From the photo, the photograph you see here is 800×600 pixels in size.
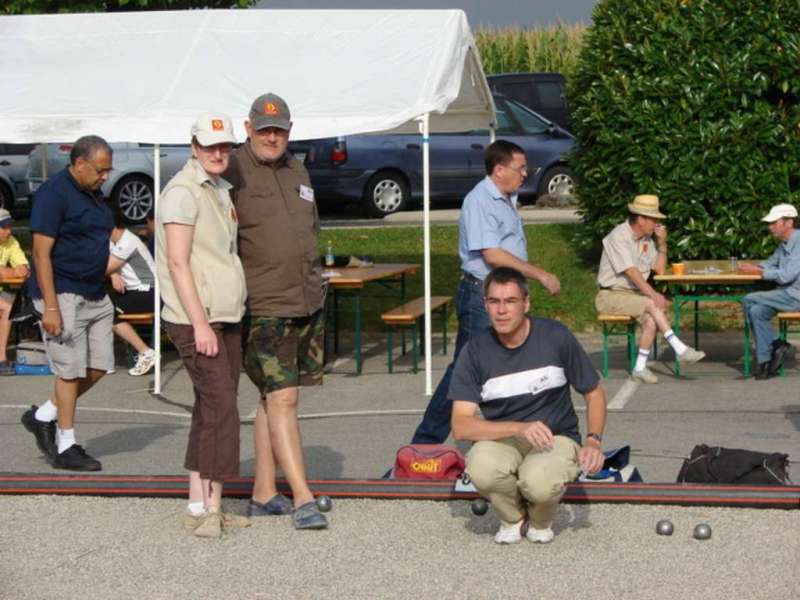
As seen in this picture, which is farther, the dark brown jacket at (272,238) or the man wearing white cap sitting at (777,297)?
the man wearing white cap sitting at (777,297)

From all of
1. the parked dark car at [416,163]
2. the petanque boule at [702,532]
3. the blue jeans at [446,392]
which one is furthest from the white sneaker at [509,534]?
the parked dark car at [416,163]

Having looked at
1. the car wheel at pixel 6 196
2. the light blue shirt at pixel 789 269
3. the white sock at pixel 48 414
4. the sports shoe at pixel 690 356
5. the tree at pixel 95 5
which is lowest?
the sports shoe at pixel 690 356

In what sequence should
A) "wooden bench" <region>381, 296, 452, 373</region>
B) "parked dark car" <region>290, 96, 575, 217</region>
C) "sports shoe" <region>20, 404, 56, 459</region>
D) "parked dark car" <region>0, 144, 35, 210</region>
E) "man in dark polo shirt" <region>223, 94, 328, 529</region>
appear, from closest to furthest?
"man in dark polo shirt" <region>223, 94, 328, 529</region> → "sports shoe" <region>20, 404, 56, 459</region> → "wooden bench" <region>381, 296, 452, 373</region> → "parked dark car" <region>290, 96, 575, 217</region> → "parked dark car" <region>0, 144, 35, 210</region>

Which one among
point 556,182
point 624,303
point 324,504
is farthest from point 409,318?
point 556,182

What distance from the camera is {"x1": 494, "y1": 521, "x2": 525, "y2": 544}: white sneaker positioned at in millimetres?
7164

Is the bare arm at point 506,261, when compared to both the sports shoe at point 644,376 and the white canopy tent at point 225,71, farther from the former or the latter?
the sports shoe at point 644,376

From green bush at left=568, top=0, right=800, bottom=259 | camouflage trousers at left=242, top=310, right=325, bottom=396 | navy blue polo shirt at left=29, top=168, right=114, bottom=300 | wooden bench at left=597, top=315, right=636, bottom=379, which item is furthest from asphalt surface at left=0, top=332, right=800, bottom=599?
green bush at left=568, top=0, right=800, bottom=259

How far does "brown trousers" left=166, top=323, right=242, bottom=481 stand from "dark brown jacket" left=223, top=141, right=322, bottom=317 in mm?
259

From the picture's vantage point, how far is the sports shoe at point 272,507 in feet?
25.7

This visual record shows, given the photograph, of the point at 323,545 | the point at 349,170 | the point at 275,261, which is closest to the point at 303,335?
the point at 275,261

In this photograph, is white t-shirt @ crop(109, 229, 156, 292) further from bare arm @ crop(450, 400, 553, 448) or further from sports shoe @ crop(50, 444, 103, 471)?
bare arm @ crop(450, 400, 553, 448)

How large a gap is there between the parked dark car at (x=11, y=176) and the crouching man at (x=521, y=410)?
1832 cm

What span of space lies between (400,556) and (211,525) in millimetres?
915

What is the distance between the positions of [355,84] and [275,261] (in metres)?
5.43
